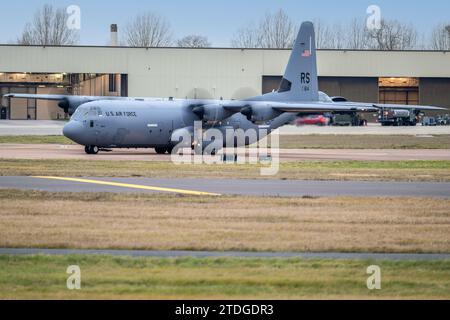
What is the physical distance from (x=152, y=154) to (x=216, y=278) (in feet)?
110

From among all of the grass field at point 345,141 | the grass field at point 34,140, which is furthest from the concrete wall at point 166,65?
the grass field at point 34,140

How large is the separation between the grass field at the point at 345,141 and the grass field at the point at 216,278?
133 ft

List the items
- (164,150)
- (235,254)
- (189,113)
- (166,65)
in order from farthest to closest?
(166,65) < (164,150) < (189,113) < (235,254)

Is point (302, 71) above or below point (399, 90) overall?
below

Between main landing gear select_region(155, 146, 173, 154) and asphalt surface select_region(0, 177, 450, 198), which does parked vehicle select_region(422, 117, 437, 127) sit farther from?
asphalt surface select_region(0, 177, 450, 198)

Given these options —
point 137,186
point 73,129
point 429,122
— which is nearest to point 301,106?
point 73,129

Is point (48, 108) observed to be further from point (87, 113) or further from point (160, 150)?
point (87, 113)

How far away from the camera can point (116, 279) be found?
45.1 ft

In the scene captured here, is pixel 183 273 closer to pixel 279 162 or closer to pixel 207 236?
pixel 207 236

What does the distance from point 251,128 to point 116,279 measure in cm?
3416

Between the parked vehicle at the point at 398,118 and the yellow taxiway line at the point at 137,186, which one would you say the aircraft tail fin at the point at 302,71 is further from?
the parked vehicle at the point at 398,118

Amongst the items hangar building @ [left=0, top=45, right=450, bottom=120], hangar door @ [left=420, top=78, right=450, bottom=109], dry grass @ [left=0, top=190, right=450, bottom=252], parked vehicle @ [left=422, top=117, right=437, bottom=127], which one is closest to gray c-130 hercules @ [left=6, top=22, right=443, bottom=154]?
dry grass @ [left=0, top=190, right=450, bottom=252]

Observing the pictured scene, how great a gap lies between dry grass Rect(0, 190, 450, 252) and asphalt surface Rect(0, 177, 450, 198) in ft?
5.40

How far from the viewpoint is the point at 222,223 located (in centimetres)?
1983
